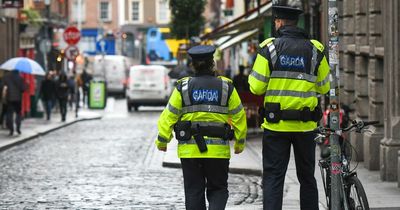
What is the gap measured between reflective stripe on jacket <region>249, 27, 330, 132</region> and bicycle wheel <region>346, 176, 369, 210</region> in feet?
2.03

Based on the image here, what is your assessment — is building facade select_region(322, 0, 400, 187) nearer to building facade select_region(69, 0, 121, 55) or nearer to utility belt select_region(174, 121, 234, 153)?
utility belt select_region(174, 121, 234, 153)

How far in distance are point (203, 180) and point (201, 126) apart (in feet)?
1.64

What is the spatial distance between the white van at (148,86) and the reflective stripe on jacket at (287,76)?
3965cm

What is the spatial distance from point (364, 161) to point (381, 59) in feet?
5.63

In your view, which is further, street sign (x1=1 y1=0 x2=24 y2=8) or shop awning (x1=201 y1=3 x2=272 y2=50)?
street sign (x1=1 y1=0 x2=24 y2=8)

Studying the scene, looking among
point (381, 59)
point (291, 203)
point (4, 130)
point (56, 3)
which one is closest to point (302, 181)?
point (291, 203)

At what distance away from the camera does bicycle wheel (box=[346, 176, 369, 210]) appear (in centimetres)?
1005

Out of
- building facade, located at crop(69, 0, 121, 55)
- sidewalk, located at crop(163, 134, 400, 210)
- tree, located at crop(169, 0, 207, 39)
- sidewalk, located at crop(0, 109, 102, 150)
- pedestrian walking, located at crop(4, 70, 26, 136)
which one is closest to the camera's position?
sidewalk, located at crop(163, 134, 400, 210)

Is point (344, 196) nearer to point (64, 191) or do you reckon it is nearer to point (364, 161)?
point (64, 191)

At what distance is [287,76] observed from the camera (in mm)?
10539

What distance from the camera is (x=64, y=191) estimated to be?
16.9 m

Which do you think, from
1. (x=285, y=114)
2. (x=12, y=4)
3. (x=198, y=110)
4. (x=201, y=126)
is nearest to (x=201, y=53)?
(x=198, y=110)

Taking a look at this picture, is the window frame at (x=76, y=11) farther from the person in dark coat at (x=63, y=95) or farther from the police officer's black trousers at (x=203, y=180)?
the police officer's black trousers at (x=203, y=180)

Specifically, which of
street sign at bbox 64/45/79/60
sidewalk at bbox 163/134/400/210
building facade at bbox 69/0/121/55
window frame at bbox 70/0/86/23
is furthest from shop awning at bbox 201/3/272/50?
window frame at bbox 70/0/86/23
